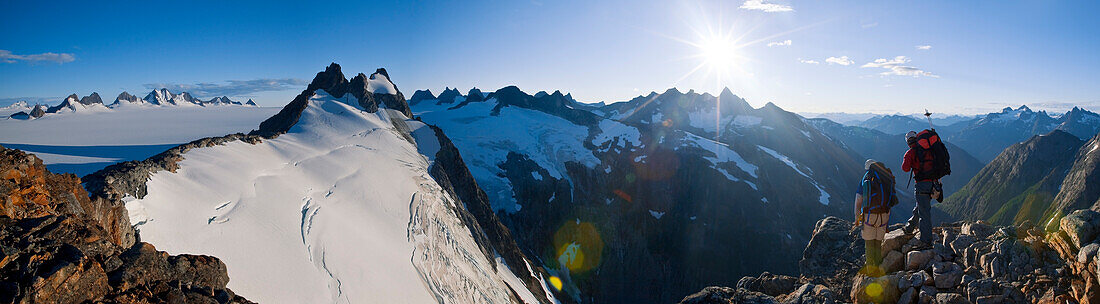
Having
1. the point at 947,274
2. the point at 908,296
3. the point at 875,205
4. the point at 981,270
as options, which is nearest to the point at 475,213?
the point at 875,205

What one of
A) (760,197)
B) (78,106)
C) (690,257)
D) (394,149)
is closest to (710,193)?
(760,197)

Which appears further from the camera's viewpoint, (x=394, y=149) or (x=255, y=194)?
(x=394, y=149)

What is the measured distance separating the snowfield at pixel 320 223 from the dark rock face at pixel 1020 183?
194595mm

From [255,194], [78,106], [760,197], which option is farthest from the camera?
[760,197]

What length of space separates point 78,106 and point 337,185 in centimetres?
8953

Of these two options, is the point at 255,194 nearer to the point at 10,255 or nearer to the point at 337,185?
the point at 337,185

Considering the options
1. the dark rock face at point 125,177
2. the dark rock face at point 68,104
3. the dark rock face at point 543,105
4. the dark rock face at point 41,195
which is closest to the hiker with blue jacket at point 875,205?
the dark rock face at point 41,195

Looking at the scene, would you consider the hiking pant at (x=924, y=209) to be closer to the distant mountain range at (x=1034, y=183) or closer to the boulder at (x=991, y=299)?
the boulder at (x=991, y=299)

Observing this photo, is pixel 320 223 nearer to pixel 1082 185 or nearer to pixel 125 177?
pixel 125 177

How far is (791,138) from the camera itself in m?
153

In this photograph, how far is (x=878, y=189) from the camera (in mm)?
12711

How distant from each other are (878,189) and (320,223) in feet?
70.2

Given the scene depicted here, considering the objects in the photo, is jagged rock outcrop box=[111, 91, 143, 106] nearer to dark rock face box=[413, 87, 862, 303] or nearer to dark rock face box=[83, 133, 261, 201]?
dark rock face box=[413, 87, 862, 303]

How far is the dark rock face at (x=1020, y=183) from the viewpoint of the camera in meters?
154
